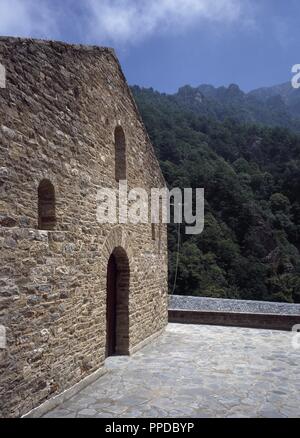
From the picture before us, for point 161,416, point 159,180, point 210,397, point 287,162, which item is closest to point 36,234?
point 161,416

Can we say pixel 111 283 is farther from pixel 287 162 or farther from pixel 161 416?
pixel 287 162

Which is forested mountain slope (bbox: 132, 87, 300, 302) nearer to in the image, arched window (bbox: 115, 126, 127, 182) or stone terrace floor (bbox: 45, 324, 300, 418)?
stone terrace floor (bbox: 45, 324, 300, 418)

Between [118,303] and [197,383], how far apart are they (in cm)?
251

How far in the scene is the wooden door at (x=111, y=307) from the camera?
26.9 feet

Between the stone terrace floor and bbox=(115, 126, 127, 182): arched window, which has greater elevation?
bbox=(115, 126, 127, 182): arched window

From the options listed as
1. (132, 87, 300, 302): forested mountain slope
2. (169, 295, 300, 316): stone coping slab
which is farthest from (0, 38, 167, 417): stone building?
(132, 87, 300, 302): forested mountain slope

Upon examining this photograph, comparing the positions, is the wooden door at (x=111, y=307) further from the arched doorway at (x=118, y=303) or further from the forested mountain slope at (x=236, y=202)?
the forested mountain slope at (x=236, y=202)

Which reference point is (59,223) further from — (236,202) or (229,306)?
(236,202)

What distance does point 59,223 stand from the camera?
5664 mm

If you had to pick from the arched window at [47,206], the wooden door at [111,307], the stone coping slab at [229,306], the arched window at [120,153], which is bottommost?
the stone coping slab at [229,306]

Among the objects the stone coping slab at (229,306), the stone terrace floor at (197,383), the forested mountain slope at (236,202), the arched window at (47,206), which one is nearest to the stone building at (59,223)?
the arched window at (47,206)

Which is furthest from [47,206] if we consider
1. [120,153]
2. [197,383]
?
[197,383]

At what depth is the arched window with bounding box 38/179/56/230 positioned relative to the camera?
5.53 meters
